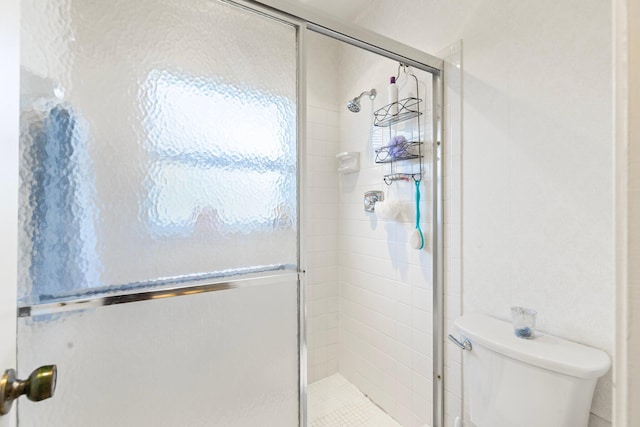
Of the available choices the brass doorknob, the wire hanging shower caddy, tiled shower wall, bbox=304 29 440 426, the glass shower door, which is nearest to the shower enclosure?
the glass shower door

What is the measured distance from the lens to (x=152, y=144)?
2.61ft

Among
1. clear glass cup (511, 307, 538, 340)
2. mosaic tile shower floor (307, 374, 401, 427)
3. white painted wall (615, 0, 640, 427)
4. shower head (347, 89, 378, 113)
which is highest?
shower head (347, 89, 378, 113)

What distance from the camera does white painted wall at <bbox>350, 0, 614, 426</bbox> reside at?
3.02ft

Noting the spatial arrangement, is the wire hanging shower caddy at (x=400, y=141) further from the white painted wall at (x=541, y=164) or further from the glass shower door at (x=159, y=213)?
the glass shower door at (x=159, y=213)

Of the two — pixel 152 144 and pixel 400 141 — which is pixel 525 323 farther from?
pixel 152 144

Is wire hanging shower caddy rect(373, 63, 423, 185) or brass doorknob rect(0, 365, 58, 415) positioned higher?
wire hanging shower caddy rect(373, 63, 423, 185)

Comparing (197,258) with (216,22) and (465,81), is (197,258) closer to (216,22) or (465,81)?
(216,22)

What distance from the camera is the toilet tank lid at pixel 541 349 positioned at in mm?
827

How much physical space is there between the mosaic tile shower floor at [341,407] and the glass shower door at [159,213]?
3.05ft

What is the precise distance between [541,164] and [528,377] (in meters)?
0.71

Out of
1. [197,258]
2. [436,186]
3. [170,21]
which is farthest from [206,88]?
[436,186]

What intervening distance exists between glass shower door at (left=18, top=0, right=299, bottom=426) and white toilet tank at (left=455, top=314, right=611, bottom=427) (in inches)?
25.8

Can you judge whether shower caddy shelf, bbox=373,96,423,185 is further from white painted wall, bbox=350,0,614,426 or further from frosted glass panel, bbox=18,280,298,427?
frosted glass panel, bbox=18,280,298,427

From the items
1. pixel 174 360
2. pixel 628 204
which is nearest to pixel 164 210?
pixel 174 360
